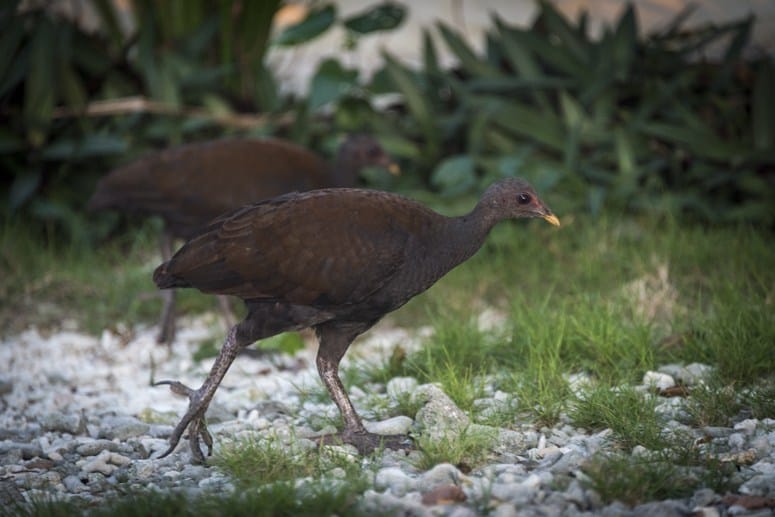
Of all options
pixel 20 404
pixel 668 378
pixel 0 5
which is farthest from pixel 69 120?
pixel 668 378

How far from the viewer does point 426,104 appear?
25.6 ft

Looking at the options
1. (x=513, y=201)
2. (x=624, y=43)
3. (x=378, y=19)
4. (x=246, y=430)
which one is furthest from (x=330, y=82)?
(x=246, y=430)

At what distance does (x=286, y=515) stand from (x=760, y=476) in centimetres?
159

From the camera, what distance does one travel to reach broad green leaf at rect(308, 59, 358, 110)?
772cm

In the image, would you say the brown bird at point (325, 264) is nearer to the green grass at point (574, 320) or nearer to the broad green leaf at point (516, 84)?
the green grass at point (574, 320)

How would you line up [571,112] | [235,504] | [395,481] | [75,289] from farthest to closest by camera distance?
[571,112] < [75,289] < [395,481] < [235,504]

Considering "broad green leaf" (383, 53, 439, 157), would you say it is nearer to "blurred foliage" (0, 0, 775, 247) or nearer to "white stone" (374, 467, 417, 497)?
"blurred foliage" (0, 0, 775, 247)

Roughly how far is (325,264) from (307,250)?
10 cm

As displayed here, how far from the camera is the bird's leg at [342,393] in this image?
422 cm

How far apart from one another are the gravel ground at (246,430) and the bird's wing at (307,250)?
59cm

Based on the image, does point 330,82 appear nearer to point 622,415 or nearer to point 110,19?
point 110,19

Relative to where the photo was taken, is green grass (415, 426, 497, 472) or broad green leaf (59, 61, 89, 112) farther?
broad green leaf (59, 61, 89, 112)

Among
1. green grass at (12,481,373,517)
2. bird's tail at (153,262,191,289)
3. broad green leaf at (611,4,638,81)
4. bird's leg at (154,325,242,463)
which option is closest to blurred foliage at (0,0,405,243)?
broad green leaf at (611,4,638,81)

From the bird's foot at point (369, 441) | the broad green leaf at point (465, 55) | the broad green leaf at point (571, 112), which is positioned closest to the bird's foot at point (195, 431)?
the bird's foot at point (369, 441)
